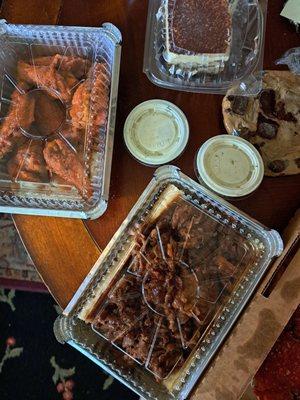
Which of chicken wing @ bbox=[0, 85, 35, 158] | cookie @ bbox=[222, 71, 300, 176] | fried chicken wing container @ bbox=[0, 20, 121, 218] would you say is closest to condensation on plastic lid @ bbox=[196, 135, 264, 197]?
cookie @ bbox=[222, 71, 300, 176]

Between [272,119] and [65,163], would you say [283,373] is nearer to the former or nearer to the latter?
[272,119]

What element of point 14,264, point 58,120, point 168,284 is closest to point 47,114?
point 58,120

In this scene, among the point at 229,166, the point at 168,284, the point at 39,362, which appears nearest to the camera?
the point at 168,284

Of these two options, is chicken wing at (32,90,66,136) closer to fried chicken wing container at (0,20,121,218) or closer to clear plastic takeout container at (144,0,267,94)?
fried chicken wing container at (0,20,121,218)

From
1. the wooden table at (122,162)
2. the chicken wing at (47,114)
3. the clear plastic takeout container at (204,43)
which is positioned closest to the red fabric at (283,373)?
the wooden table at (122,162)

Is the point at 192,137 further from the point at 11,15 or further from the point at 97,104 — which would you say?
the point at 11,15
